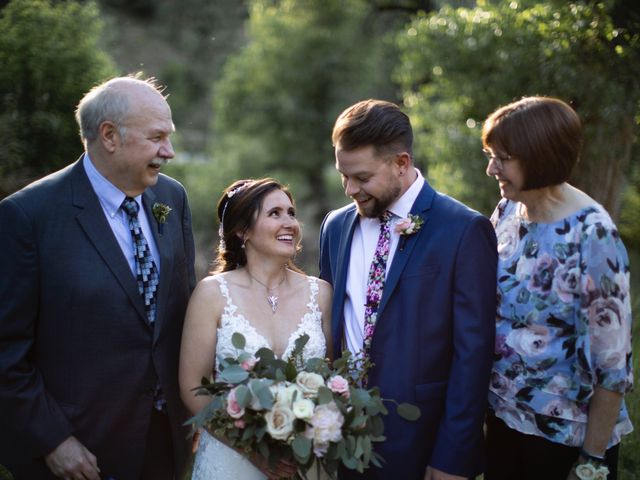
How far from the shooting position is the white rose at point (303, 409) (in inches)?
107

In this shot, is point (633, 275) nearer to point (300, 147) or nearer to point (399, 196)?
point (399, 196)

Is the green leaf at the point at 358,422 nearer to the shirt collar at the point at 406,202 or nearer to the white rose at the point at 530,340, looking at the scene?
the white rose at the point at 530,340

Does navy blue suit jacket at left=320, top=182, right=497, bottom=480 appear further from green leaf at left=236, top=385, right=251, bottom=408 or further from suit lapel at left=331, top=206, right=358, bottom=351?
green leaf at left=236, top=385, right=251, bottom=408

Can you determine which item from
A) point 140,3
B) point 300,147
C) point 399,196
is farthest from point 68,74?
point 140,3

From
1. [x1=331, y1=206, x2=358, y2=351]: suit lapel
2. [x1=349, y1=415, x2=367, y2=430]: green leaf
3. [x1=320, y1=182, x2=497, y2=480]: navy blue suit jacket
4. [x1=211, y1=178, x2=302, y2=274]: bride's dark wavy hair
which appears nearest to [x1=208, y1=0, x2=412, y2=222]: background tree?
[x1=211, y1=178, x2=302, y2=274]: bride's dark wavy hair

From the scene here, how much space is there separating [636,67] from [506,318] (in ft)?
11.6

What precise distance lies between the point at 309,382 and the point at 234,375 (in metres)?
0.32

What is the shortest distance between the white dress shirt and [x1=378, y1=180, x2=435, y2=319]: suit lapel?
0.06 m

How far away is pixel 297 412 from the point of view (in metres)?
2.72

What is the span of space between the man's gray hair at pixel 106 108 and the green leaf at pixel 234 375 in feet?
4.00

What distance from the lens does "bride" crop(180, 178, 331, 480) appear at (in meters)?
3.35

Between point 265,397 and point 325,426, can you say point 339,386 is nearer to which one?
point 325,426

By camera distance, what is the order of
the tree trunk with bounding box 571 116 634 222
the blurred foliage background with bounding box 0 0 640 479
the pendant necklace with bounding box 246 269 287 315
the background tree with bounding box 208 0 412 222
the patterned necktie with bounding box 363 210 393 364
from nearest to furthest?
1. the patterned necktie with bounding box 363 210 393 364
2. the pendant necklace with bounding box 246 269 287 315
3. the blurred foliage background with bounding box 0 0 640 479
4. the tree trunk with bounding box 571 116 634 222
5. the background tree with bounding box 208 0 412 222

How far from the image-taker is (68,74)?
6324mm
